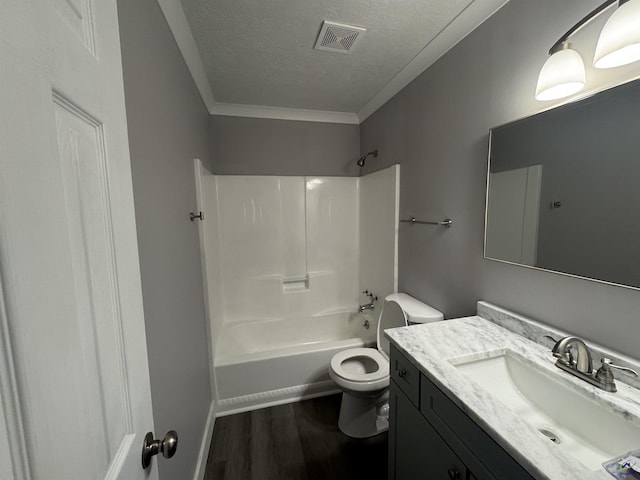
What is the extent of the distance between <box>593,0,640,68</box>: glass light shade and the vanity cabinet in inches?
44.7

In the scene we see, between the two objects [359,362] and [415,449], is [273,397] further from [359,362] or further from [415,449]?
[415,449]

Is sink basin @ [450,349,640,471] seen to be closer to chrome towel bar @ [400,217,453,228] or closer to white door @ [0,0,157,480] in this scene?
chrome towel bar @ [400,217,453,228]

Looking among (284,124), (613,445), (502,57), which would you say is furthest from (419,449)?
(284,124)

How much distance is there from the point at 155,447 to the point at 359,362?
168 centimetres

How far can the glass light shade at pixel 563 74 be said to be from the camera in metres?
0.87

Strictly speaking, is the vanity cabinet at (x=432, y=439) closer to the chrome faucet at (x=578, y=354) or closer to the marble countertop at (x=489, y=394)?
the marble countertop at (x=489, y=394)

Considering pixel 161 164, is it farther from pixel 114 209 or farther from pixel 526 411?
pixel 526 411

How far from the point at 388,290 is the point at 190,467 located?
66.0 inches

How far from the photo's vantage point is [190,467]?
53.8 inches

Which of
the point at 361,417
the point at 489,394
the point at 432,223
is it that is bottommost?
the point at 361,417

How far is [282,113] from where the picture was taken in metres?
→ 2.49

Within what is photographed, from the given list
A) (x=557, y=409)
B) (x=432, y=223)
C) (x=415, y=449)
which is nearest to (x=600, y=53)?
(x=432, y=223)

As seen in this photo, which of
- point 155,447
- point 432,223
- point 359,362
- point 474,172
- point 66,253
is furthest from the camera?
point 359,362

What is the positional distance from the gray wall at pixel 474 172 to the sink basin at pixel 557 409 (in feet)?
0.75
